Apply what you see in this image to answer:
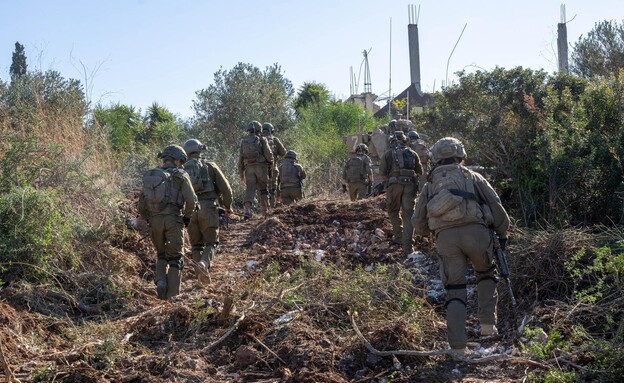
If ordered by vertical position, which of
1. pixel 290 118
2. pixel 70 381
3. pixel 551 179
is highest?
pixel 290 118

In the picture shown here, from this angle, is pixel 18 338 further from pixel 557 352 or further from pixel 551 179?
pixel 551 179

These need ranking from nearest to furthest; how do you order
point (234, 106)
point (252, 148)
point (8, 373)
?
point (8, 373) → point (252, 148) → point (234, 106)

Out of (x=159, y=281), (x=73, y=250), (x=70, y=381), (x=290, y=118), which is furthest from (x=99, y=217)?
(x=290, y=118)

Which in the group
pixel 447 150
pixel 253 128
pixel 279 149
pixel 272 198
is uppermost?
pixel 253 128

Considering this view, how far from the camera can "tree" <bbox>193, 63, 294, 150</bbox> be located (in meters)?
21.7

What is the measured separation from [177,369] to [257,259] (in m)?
4.90

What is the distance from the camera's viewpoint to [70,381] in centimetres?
607

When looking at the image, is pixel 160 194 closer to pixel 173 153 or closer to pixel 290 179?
pixel 173 153

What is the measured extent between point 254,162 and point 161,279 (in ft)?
20.3

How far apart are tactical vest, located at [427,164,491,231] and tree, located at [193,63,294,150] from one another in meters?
15.0

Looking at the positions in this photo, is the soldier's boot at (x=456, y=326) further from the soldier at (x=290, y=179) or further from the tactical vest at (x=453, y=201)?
the soldier at (x=290, y=179)

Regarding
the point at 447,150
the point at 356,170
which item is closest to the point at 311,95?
the point at 356,170

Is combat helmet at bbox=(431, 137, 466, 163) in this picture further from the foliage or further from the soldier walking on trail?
the foliage

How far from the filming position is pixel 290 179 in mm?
16375
